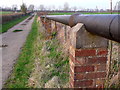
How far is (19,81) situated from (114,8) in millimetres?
3018

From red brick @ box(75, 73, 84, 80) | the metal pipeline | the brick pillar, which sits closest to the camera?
the metal pipeline

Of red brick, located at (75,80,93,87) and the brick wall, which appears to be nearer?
the brick wall

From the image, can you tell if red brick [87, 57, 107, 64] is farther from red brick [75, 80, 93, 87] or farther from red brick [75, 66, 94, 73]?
red brick [75, 80, 93, 87]

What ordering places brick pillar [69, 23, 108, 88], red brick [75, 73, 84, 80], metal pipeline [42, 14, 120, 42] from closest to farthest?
metal pipeline [42, 14, 120, 42] → brick pillar [69, 23, 108, 88] → red brick [75, 73, 84, 80]

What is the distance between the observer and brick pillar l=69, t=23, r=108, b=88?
1.99 m

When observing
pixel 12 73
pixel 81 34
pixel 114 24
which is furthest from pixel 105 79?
pixel 12 73

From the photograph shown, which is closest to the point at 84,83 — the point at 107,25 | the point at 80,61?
the point at 80,61

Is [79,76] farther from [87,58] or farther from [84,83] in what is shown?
[87,58]

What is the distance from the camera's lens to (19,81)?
431 centimetres

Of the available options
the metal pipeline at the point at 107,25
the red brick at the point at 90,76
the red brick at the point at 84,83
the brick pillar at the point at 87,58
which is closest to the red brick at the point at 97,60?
the brick pillar at the point at 87,58

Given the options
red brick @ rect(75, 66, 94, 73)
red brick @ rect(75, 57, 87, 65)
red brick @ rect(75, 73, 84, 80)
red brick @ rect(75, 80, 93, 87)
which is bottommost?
red brick @ rect(75, 80, 93, 87)

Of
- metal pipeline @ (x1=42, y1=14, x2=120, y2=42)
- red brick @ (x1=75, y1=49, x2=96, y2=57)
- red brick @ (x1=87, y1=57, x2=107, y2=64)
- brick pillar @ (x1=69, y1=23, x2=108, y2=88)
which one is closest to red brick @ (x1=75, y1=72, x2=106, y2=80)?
brick pillar @ (x1=69, y1=23, x2=108, y2=88)

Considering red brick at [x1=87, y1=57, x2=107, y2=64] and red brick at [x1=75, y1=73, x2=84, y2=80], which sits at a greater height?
red brick at [x1=87, y1=57, x2=107, y2=64]

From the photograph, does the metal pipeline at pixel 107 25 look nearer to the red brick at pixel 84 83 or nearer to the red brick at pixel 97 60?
the red brick at pixel 97 60
